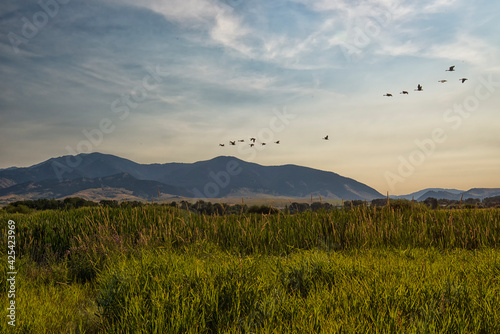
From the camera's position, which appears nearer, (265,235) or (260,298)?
(260,298)

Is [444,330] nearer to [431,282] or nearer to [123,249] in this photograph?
[431,282]

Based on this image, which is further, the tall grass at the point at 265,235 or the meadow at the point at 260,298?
A: the tall grass at the point at 265,235

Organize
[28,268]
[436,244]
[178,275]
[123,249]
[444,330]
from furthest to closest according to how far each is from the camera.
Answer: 1. [436,244]
2. [123,249]
3. [28,268]
4. [178,275]
5. [444,330]

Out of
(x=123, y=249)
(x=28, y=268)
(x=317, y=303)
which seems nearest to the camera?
(x=317, y=303)

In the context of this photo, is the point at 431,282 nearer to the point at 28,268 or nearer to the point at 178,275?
the point at 178,275

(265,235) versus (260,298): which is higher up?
(265,235)

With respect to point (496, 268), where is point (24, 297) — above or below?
below

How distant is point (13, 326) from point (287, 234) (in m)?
7.98

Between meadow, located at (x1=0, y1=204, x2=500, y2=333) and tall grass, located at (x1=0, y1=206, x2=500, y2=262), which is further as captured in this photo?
tall grass, located at (x1=0, y1=206, x2=500, y2=262)

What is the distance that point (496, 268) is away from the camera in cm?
627

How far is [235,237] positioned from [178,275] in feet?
18.7

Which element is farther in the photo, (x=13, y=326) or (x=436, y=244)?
(x=436, y=244)

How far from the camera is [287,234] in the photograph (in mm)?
11172

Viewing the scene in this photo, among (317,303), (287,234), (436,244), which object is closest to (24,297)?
(317,303)
